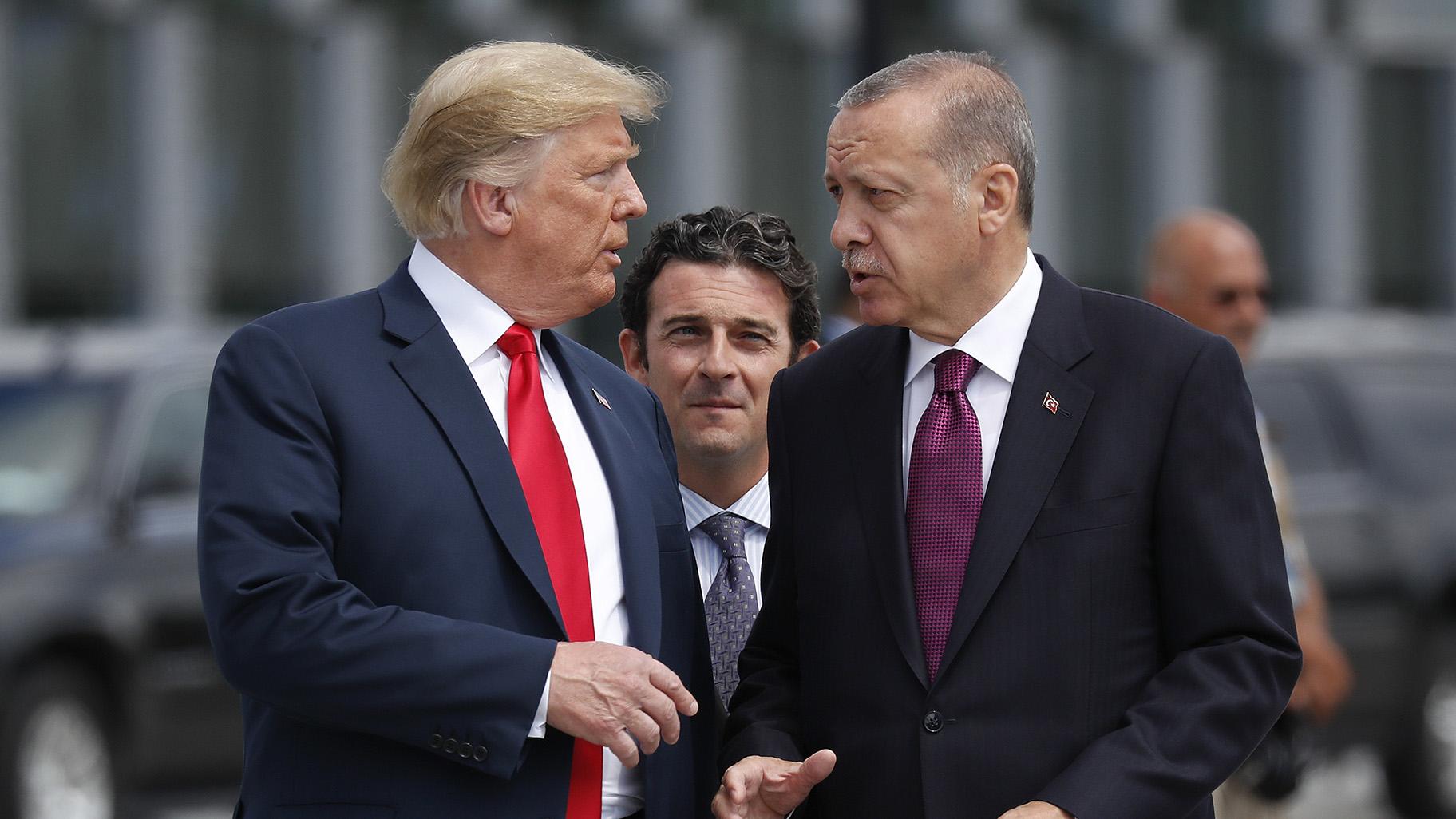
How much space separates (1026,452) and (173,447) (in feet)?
20.7

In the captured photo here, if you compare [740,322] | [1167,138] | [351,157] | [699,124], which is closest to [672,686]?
[740,322]

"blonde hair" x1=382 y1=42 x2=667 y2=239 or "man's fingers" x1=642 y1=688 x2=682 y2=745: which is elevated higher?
Answer: "blonde hair" x1=382 y1=42 x2=667 y2=239

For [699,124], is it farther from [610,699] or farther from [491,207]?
[610,699]

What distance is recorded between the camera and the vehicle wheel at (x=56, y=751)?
8234 millimetres

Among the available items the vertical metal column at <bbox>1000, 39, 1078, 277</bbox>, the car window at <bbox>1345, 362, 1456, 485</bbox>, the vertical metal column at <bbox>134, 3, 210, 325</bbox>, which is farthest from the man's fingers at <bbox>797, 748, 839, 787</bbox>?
the vertical metal column at <bbox>1000, 39, 1078, 277</bbox>

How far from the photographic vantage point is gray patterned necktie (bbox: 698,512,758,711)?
393cm

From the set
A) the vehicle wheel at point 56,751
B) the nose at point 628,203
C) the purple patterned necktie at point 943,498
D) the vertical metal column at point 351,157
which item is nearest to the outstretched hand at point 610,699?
the purple patterned necktie at point 943,498

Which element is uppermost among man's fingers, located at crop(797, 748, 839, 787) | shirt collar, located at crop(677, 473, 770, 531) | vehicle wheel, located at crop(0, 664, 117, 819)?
shirt collar, located at crop(677, 473, 770, 531)

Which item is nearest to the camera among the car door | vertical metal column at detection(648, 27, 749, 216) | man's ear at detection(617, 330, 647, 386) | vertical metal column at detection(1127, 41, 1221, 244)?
man's ear at detection(617, 330, 647, 386)

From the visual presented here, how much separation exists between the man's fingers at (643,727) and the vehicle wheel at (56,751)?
5713 mm

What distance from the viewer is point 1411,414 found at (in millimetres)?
10203

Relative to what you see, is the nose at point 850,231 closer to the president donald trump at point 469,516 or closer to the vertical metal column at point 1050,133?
the president donald trump at point 469,516

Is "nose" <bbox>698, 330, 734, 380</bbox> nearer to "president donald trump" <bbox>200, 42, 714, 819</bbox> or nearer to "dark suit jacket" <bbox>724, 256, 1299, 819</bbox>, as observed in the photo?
"president donald trump" <bbox>200, 42, 714, 819</bbox>

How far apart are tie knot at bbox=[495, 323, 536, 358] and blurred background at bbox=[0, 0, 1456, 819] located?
5406 mm
